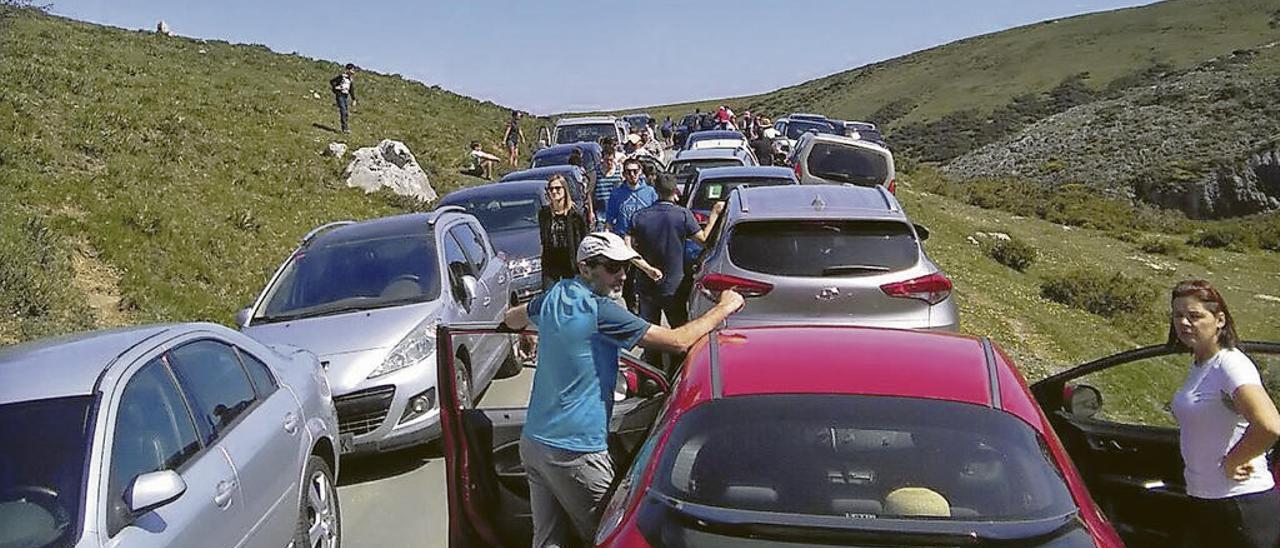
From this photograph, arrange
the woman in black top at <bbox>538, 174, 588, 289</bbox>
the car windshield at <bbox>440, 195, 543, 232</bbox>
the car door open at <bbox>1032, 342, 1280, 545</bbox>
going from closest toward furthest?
1. the car door open at <bbox>1032, 342, 1280, 545</bbox>
2. the woman in black top at <bbox>538, 174, 588, 289</bbox>
3. the car windshield at <bbox>440, 195, 543, 232</bbox>

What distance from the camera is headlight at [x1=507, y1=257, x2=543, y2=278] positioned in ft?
41.5

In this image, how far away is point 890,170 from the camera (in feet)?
51.4

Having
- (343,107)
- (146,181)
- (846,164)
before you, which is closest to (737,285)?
(846,164)

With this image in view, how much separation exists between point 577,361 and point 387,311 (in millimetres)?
4360

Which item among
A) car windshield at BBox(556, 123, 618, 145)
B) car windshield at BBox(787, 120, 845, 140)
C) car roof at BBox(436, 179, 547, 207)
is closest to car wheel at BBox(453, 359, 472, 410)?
car roof at BBox(436, 179, 547, 207)

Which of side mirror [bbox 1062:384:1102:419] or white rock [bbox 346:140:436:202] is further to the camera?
white rock [bbox 346:140:436:202]

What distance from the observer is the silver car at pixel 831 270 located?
7645mm

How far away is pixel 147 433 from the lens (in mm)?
4457

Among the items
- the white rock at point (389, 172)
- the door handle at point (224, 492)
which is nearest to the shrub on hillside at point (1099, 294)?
the white rock at point (389, 172)

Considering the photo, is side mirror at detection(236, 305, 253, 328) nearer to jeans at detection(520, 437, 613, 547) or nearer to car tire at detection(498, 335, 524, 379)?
car tire at detection(498, 335, 524, 379)

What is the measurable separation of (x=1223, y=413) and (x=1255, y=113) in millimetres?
58231

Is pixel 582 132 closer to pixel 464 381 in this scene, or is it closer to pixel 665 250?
pixel 665 250

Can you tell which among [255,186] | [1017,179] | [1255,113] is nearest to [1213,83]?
[1255,113]

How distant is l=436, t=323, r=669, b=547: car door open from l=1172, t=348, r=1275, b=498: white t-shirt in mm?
2043
